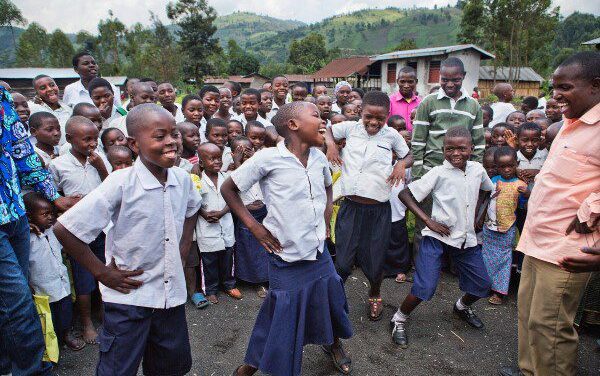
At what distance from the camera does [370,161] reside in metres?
3.11

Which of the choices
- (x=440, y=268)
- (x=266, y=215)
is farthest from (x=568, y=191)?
(x=266, y=215)

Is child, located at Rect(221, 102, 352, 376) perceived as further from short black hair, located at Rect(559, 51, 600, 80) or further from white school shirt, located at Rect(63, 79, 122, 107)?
white school shirt, located at Rect(63, 79, 122, 107)

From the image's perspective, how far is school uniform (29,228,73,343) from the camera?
2.68 metres

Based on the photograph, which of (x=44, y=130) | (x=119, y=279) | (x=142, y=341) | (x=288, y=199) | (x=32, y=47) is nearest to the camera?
(x=119, y=279)

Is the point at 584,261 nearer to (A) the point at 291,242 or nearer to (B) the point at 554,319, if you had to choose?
(B) the point at 554,319

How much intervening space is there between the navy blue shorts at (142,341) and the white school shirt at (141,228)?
81 mm

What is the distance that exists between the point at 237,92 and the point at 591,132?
6.62 metres

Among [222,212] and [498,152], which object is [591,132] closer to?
[498,152]

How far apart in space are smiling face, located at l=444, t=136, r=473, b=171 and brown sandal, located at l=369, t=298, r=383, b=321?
136cm

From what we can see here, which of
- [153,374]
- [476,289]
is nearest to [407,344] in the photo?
[476,289]

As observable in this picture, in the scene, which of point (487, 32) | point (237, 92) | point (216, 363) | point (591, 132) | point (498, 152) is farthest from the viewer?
point (487, 32)

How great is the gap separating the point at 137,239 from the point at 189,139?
235cm

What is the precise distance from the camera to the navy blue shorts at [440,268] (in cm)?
298

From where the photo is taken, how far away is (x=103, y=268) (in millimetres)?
1807
